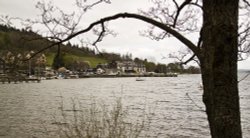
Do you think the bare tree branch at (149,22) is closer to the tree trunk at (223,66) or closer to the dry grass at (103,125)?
the tree trunk at (223,66)

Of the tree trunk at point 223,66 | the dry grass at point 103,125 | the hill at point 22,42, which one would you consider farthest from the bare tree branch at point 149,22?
the dry grass at point 103,125

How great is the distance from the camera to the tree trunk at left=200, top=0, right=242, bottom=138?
3.10 meters

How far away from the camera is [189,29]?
16.8ft

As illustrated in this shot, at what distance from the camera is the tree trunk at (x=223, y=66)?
3.10 m

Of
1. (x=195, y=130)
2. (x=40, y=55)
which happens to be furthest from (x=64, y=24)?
(x=195, y=130)

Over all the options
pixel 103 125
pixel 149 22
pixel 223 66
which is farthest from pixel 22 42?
pixel 103 125

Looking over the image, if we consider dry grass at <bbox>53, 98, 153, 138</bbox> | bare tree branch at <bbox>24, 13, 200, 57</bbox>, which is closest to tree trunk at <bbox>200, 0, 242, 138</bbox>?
bare tree branch at <bbox>24, 13, 200, 57</bbox>

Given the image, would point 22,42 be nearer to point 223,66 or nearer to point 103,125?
point 223,66

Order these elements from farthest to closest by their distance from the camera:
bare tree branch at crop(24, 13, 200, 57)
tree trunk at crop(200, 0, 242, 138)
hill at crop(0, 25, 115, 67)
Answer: hill at crop(0, 25, 115, 67) < bare tree branch at crop(24, 13, 200, 57) < tree trunk at crop(200, 0, 242, 138)

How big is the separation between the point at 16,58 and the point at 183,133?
76.3 feet

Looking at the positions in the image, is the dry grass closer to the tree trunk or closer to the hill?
the hill

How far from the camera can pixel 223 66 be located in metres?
3.10

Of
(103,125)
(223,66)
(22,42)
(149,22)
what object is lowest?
(103,125)

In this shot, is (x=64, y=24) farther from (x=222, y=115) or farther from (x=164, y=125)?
(x=164, y=125)
